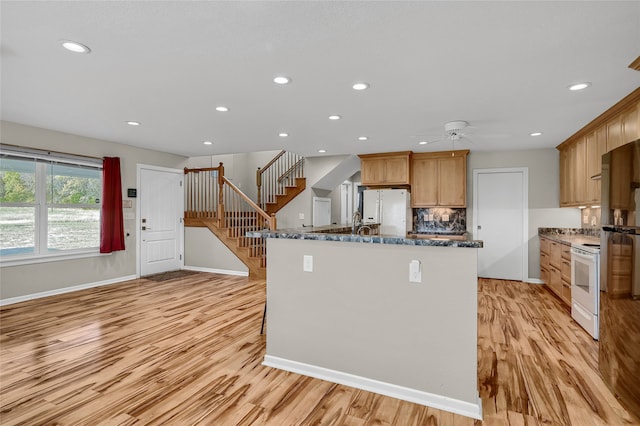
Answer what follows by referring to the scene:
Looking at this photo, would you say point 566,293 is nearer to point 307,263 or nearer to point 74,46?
point 307,263

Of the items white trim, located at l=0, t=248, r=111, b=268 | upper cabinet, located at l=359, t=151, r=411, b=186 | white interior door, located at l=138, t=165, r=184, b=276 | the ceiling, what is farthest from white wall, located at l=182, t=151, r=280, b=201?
the ceiling

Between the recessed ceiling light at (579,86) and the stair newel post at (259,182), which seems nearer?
the recessed ceiling light at (579,86)

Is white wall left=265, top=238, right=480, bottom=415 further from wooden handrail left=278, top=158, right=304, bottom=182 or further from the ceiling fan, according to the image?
wooden handrail left=278, top=158, right=304, bottom=182

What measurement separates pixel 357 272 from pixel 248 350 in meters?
1.38

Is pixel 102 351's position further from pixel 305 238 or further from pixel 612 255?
pixel 612 255

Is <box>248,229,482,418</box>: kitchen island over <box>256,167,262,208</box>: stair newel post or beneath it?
beneath

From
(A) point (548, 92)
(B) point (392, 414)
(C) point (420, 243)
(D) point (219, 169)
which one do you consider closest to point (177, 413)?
(B) point (392, 414)

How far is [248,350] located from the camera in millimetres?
3029

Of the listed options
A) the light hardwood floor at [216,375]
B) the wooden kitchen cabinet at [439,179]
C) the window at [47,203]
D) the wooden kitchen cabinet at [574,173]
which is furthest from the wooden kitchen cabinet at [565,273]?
the window at [47,203]

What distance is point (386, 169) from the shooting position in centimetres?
639

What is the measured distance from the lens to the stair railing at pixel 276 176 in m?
7.48

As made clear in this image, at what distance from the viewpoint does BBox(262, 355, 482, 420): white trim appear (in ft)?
6.91

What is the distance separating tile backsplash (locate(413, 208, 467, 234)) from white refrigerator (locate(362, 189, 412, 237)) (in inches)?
14.6

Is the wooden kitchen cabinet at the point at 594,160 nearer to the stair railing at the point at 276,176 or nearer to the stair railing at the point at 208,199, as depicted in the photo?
the stair railing at the point at 276,176
